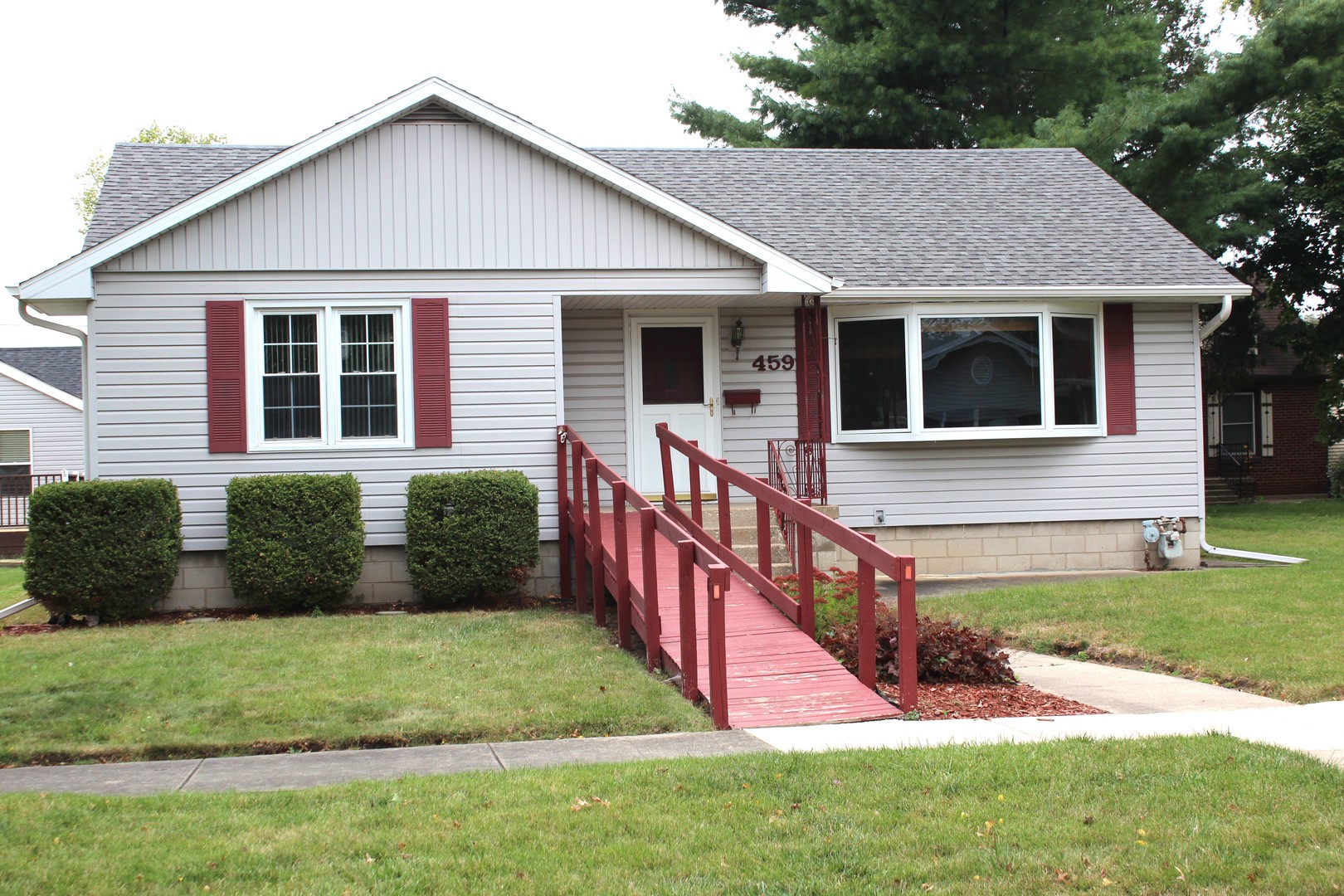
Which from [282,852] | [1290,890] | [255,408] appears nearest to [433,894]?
[282,852]

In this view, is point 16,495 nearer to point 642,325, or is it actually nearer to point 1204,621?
point 642,325

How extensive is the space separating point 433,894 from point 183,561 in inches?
337

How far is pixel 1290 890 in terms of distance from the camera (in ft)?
13.1

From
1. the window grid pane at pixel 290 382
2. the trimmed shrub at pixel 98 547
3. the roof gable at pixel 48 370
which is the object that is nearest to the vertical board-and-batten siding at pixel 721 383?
the window grid pane at pixel 290 382

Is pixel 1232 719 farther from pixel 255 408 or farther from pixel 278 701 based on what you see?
pixel 255 408

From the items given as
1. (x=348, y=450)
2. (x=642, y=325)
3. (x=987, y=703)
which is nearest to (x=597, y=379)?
(x=642, y=325)

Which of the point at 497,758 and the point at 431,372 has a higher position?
the point at 431,372

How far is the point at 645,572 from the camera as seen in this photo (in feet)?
27.0

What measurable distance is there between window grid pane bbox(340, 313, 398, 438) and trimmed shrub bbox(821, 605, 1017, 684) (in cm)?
557

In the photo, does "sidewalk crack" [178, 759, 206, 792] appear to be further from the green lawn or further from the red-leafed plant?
the green lawn

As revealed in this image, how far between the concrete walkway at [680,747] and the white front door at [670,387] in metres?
7.17

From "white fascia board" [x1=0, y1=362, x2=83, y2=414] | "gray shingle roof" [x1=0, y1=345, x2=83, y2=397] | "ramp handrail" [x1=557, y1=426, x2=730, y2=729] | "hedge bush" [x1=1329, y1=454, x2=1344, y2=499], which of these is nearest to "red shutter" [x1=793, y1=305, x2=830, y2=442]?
"ramp handrail" [x1=557, y1=426, x2=730, y2=729]

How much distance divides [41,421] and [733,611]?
2866cm

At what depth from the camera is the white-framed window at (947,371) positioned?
13.7 m
